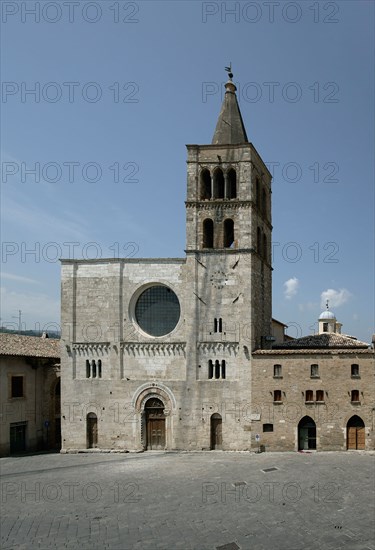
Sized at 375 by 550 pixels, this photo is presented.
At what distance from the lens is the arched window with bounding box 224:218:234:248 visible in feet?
124

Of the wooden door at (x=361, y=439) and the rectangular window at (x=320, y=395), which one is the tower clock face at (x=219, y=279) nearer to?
the rectangular window at (x=320, y=395)

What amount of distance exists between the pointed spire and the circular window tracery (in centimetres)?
1252

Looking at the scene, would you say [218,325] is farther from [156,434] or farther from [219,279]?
[156,434]

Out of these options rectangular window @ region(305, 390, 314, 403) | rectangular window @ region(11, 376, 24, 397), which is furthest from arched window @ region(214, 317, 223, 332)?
rectangular window @ region(11, 376, 24, 397)

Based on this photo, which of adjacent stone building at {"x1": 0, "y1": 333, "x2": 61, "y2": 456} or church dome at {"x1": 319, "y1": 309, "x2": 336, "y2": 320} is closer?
adjacent stone building at {"x1": 0, "y1": 333, "x2": 61, "y2": 456}

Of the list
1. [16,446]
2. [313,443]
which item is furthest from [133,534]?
[16,446]

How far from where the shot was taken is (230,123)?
129 feet

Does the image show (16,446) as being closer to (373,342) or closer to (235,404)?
(235,404)

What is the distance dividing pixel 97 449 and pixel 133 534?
17389 millimetres

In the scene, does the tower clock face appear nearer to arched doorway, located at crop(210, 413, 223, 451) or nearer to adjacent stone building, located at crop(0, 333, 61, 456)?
arched doorway, located at crop(210, 413, 223, 451)

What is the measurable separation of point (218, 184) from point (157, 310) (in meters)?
10.8

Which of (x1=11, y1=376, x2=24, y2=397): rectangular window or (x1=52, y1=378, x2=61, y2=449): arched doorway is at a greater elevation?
(x1=11, y1=376, x2=24, y2=397): rectangular window

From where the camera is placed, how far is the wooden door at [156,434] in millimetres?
35812

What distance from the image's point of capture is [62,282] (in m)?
37.7
